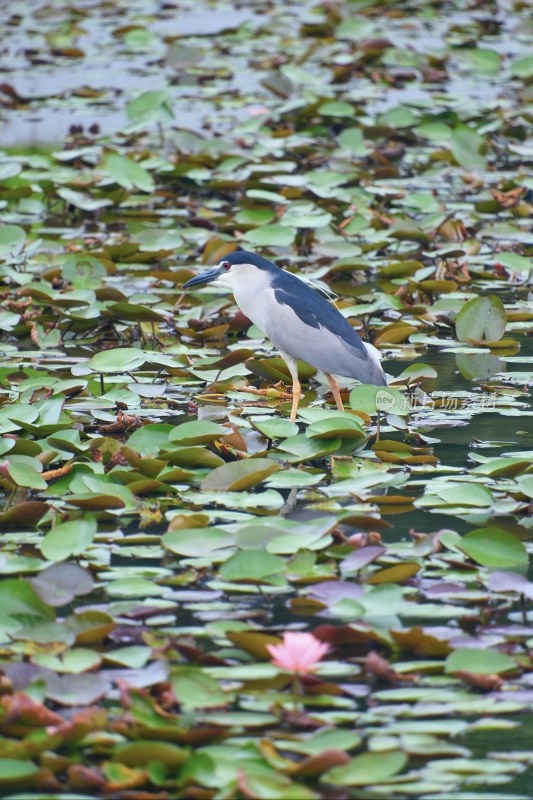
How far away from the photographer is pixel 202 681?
322 centimetres

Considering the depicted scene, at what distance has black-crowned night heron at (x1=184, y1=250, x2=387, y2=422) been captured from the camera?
5637 millimetres

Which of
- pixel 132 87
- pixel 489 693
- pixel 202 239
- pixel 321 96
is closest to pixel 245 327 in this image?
pixel 202 239

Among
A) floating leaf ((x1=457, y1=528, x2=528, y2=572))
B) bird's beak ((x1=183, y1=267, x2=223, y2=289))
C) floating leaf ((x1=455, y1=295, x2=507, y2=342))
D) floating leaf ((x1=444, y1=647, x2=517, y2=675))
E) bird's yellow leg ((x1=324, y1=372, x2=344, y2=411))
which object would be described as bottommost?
floating leaf ((x1=444, y1=647, x2=517, y2=675))

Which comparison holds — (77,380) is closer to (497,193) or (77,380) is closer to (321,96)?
(497,193)

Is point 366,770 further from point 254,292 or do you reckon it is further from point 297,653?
point 254,292

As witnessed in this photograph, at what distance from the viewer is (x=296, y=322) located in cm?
573

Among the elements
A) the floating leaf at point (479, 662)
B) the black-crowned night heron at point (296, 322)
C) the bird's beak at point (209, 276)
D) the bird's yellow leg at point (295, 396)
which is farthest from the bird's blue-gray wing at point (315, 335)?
the floating leaf at point (479, 662)

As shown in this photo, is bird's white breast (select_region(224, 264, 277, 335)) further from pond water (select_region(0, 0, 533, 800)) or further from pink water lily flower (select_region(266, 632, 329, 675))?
pink water lily flower (select_region(266, 632, 329, 675))

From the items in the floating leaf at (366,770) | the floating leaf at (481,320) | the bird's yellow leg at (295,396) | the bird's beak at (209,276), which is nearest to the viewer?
the floating leaf at (366,770)

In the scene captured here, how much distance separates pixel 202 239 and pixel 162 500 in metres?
3.88

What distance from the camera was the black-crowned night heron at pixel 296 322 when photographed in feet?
18.5

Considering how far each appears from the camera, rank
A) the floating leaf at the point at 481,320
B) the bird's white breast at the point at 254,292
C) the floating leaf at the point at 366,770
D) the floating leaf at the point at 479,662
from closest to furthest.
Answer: the floating leaf at the point at 366,770, the floating leaf at the point at 479,662, the bird's white breast at the point at 254,292, the floating leaf at the point at 481,320

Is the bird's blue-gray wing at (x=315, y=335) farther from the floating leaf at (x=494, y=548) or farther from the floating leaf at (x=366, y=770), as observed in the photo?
the floating leaf at (x=366, y=770)

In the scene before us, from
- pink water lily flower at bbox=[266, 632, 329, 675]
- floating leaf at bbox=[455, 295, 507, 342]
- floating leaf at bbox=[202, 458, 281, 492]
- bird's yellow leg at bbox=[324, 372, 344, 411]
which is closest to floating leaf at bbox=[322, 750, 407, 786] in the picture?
pink water lily flower at bbox=[266, 632, 329, 675]
